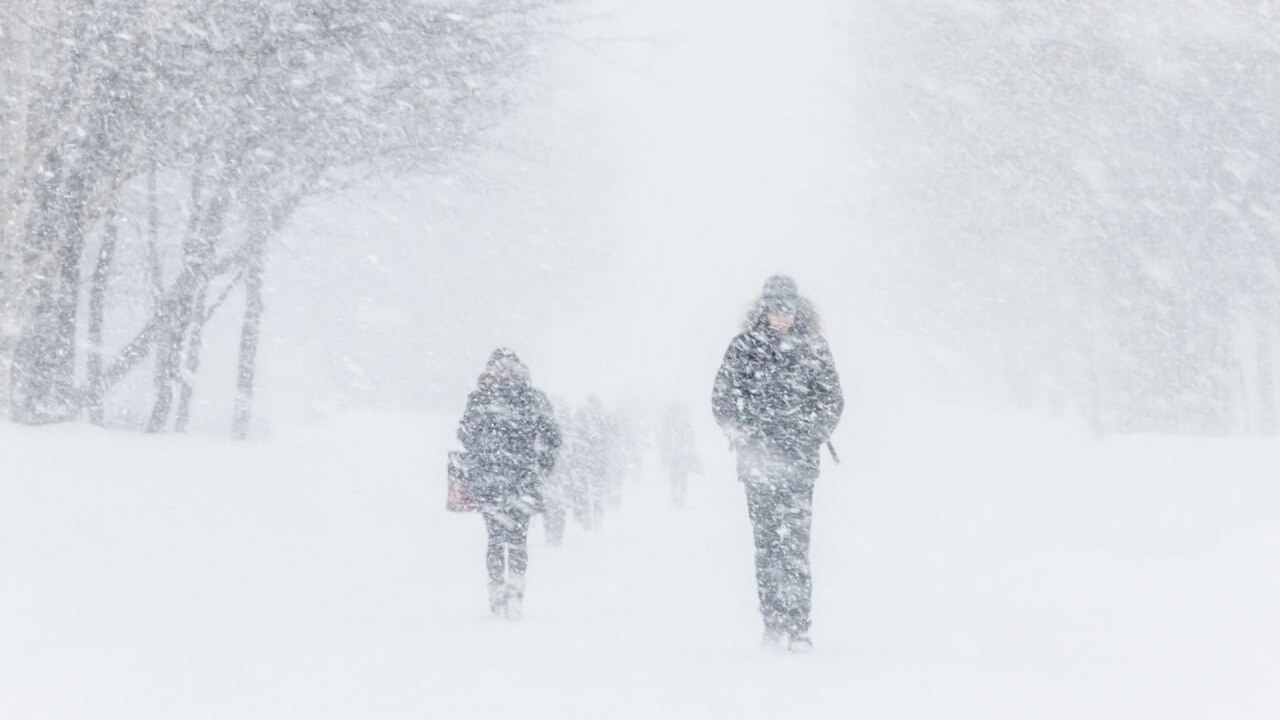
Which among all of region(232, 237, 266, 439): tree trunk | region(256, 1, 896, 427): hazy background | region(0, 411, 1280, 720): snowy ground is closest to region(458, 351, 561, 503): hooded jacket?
region(0, 411, 1280, 720): snowy ground

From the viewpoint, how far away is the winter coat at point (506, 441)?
8922 mm

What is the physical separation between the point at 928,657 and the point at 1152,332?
66.5 feet

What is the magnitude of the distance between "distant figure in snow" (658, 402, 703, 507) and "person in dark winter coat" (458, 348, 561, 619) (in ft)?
33.1

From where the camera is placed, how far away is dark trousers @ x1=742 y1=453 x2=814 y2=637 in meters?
6.83

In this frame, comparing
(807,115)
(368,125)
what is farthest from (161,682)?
(807,115)

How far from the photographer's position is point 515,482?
8.93 metres

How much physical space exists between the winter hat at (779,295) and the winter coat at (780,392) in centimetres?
→ 8

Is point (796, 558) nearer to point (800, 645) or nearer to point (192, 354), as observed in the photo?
point (800, 645)

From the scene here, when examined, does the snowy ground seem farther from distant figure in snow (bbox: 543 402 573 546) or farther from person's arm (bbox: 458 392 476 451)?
person's arm (bbox: 458 392 476 451)

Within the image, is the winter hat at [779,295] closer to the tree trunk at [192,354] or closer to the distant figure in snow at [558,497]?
the distant figure in snow at [558,497]

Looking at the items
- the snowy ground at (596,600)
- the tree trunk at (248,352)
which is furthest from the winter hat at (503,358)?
the tree trunk at (248,352)

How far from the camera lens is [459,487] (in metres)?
9.12

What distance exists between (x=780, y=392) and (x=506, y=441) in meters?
2.75

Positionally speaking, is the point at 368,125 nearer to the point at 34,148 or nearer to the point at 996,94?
the point at 34,148
